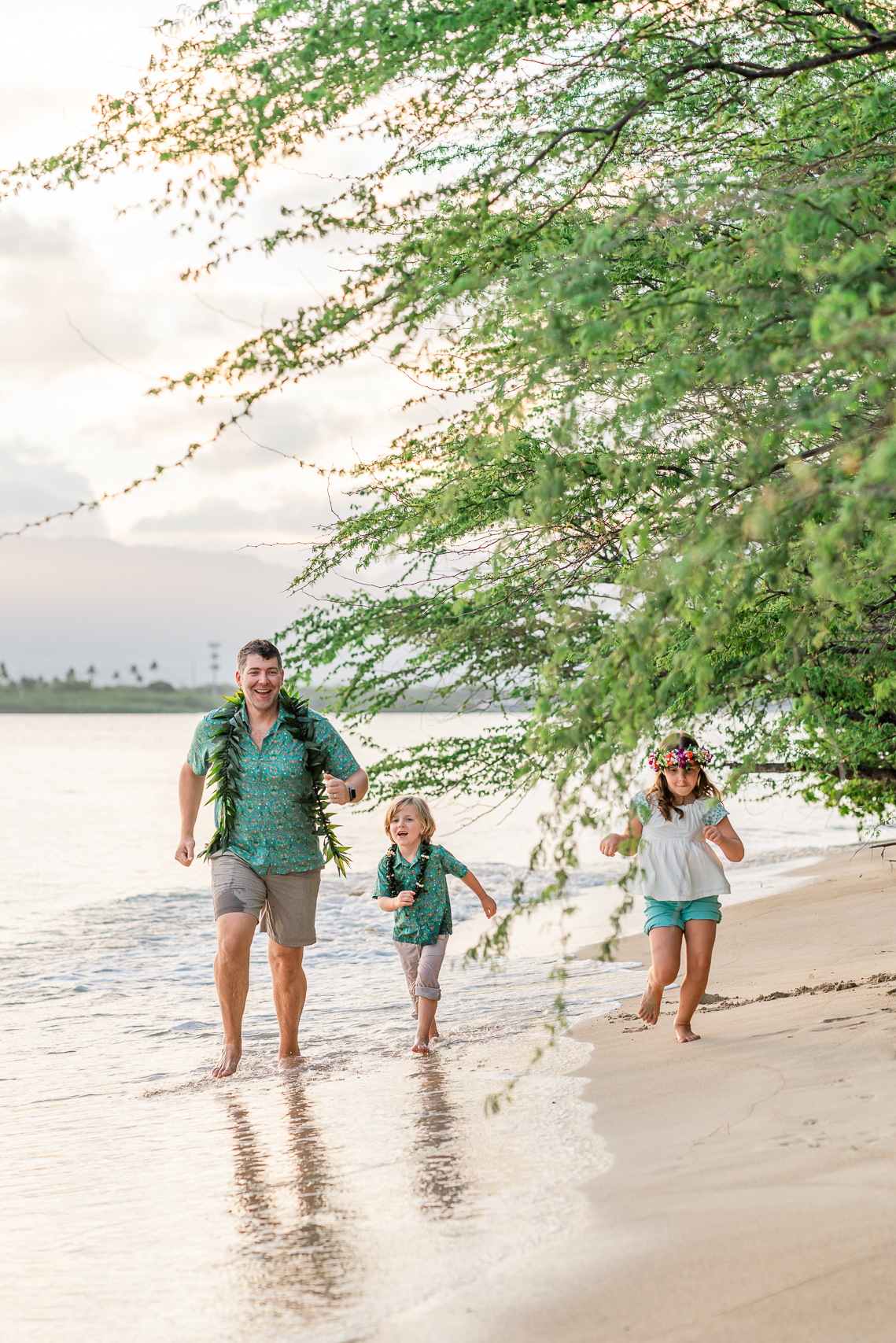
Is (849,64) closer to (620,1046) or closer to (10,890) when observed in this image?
(620,1046)

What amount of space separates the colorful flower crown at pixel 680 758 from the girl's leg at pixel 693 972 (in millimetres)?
821

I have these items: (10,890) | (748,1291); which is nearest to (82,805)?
(10,890)

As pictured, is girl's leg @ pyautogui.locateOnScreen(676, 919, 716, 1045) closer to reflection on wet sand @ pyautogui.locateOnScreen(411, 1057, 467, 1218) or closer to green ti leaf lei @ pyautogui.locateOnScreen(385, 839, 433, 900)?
reflection on wet sand @ pyautogui.locateOnScreen(411, 1057, 467, 1218)

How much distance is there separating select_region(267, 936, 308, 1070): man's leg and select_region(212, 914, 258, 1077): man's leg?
9.3 inches

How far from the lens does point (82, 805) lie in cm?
4428

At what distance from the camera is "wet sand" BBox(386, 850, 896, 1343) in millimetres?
3080

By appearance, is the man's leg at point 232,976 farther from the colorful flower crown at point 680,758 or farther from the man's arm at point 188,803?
the colorful flower crown at point 680,758

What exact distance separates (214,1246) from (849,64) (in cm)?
517

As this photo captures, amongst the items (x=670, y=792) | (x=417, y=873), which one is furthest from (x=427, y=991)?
(x=670, y=792)

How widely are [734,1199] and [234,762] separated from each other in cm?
376

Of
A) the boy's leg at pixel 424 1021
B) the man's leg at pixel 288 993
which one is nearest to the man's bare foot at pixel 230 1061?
the man's leg at pixel 288 993

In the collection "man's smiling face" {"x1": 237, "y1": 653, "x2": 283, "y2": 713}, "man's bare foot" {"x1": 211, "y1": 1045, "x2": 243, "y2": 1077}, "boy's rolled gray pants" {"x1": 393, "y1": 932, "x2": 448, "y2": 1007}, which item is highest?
"man's smiling face" {"x1": 237, "y1": 653, "x2": 283, "y2": 713}

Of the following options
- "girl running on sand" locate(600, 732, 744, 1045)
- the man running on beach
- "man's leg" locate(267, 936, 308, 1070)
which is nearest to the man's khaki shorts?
the man running on beach

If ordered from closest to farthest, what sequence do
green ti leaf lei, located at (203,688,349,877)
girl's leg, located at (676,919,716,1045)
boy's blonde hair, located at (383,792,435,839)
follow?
girl's leg, located at (676,919,716,1045) → green ti leaf lei, located at (203,688,349,877) → boy's blonde hair, located at (383,792,435,839)
